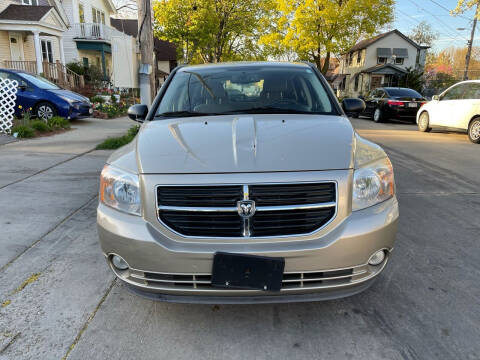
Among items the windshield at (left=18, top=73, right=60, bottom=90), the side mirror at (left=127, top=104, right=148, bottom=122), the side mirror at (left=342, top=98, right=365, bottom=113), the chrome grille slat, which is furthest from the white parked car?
the windshield at (left=18, top=73, right=60, bottom=90)

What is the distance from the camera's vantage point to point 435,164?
7.08 m

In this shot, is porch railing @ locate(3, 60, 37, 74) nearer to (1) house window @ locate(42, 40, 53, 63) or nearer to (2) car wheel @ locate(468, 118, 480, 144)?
(1) house window @ locate(42, 40, 53, 63)

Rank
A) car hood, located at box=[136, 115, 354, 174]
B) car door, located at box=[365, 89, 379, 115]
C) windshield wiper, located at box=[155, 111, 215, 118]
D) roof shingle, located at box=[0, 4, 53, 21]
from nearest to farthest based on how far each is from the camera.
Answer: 1. car hood, located at box=[136, 115, 354, 174]
2. windshield wiper, located at box=[155, 111, 215, 118]
3. car door, located at box=[365, 89, 379, 115]
4. roof shingle, located at box=[0, 4, 53, 21]

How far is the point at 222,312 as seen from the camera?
97.0 inches

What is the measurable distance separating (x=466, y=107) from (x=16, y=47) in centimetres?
2145

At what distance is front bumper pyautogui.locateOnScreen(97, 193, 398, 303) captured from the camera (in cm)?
197

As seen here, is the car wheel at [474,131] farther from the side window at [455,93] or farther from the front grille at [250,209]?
the front grille at [250,209]

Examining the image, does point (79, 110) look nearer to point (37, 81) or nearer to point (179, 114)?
point (37, 81)

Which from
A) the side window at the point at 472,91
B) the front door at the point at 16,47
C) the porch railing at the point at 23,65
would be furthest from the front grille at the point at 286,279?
the front door at the point at 16,47

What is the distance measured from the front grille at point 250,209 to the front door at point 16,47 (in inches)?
867

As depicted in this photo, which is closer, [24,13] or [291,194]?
[291,194]

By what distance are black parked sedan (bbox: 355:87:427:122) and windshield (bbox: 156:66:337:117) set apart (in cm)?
1214

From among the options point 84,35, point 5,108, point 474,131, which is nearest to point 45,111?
point 5,108

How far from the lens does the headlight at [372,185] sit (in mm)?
2133
